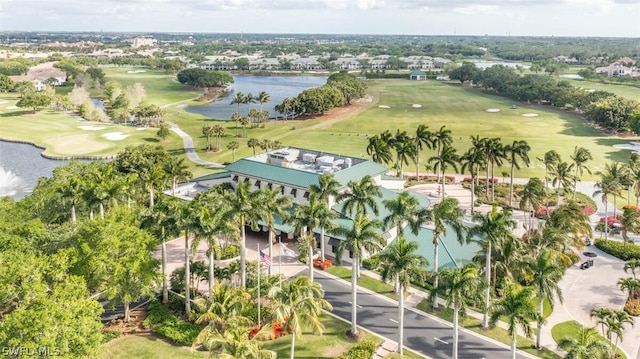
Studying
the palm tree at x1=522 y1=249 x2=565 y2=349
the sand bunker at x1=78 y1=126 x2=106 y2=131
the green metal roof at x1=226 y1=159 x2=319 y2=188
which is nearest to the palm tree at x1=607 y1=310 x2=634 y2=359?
the palm tree at x1=522 y1=249 x2=565 y2=349

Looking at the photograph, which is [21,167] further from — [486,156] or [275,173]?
[486,156]

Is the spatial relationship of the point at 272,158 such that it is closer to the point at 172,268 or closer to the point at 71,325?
the point at 172,268

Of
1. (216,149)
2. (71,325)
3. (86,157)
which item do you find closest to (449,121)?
(216,149)

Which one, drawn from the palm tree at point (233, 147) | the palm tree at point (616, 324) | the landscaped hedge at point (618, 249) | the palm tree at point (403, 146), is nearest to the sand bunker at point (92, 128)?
the palm tree at point (233, 147)

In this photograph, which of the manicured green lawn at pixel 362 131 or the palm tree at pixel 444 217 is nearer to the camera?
the palm tree at pixel 444 217

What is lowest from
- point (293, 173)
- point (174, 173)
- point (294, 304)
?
point (294, 304)

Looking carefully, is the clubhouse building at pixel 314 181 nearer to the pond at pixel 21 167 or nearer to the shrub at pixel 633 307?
the shrub at pixel 633 307

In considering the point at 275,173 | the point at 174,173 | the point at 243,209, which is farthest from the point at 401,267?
the point at 174,173
